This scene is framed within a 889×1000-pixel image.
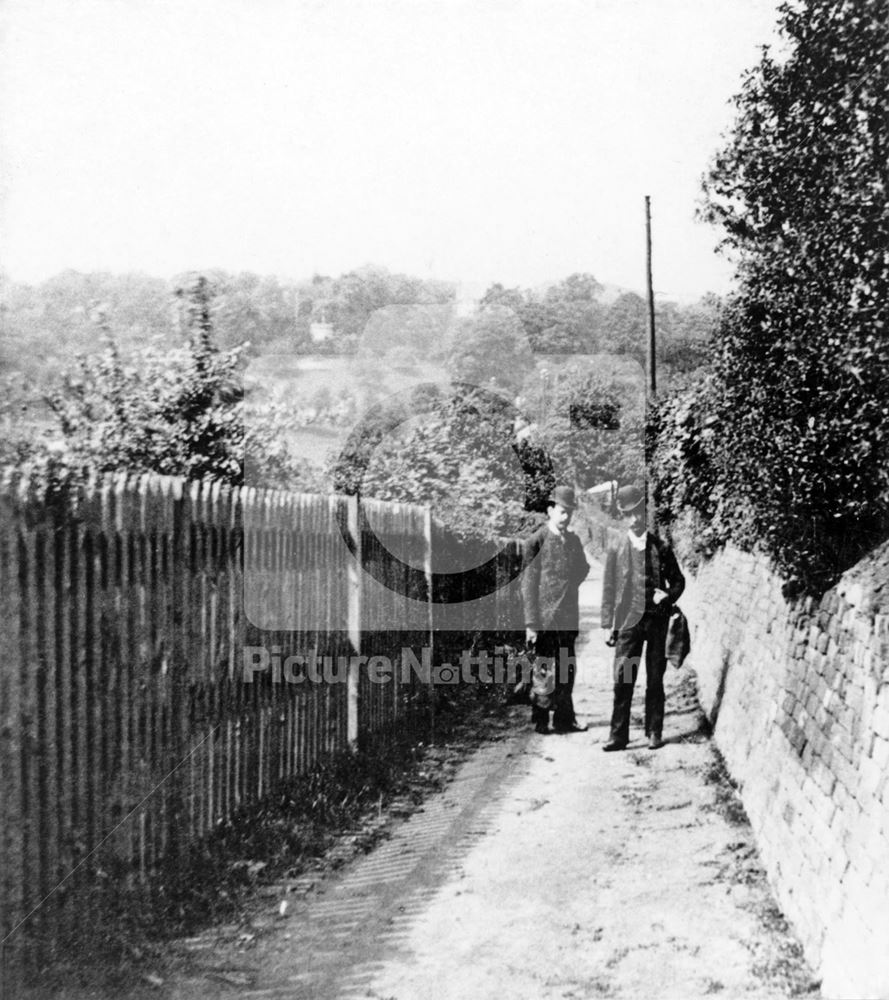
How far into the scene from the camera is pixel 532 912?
14.8 ft

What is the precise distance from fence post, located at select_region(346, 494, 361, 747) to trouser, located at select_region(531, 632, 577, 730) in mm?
1947

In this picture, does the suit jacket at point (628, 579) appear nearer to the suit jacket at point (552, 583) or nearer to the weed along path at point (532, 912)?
the suit jacket at point (552, 583)

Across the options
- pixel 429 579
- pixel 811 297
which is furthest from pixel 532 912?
pixel 429 579

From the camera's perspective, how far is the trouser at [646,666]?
24.8 feet

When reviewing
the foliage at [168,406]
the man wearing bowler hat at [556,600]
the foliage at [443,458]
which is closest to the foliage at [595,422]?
the foliage at [443,458]

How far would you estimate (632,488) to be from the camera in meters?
8.02

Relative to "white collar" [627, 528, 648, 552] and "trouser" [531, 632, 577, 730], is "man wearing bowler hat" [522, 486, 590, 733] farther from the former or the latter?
"white collar" [627, 528, 648, 552]

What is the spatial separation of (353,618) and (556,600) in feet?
7.04

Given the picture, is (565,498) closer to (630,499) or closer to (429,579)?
(630,499)

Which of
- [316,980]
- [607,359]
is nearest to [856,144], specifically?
[316,980]

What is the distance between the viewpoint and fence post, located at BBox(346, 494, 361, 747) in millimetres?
6840

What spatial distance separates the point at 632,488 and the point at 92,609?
5.08 metres

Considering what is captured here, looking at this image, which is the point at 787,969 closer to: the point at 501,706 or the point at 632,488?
the point at 632,488

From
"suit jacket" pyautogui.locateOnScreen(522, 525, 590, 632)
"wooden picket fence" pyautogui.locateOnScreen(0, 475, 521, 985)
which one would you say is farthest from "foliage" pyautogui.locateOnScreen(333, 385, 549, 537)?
"wooden picket fence" pyautogui.locateOnScreen(0, 475, 521, 985)
